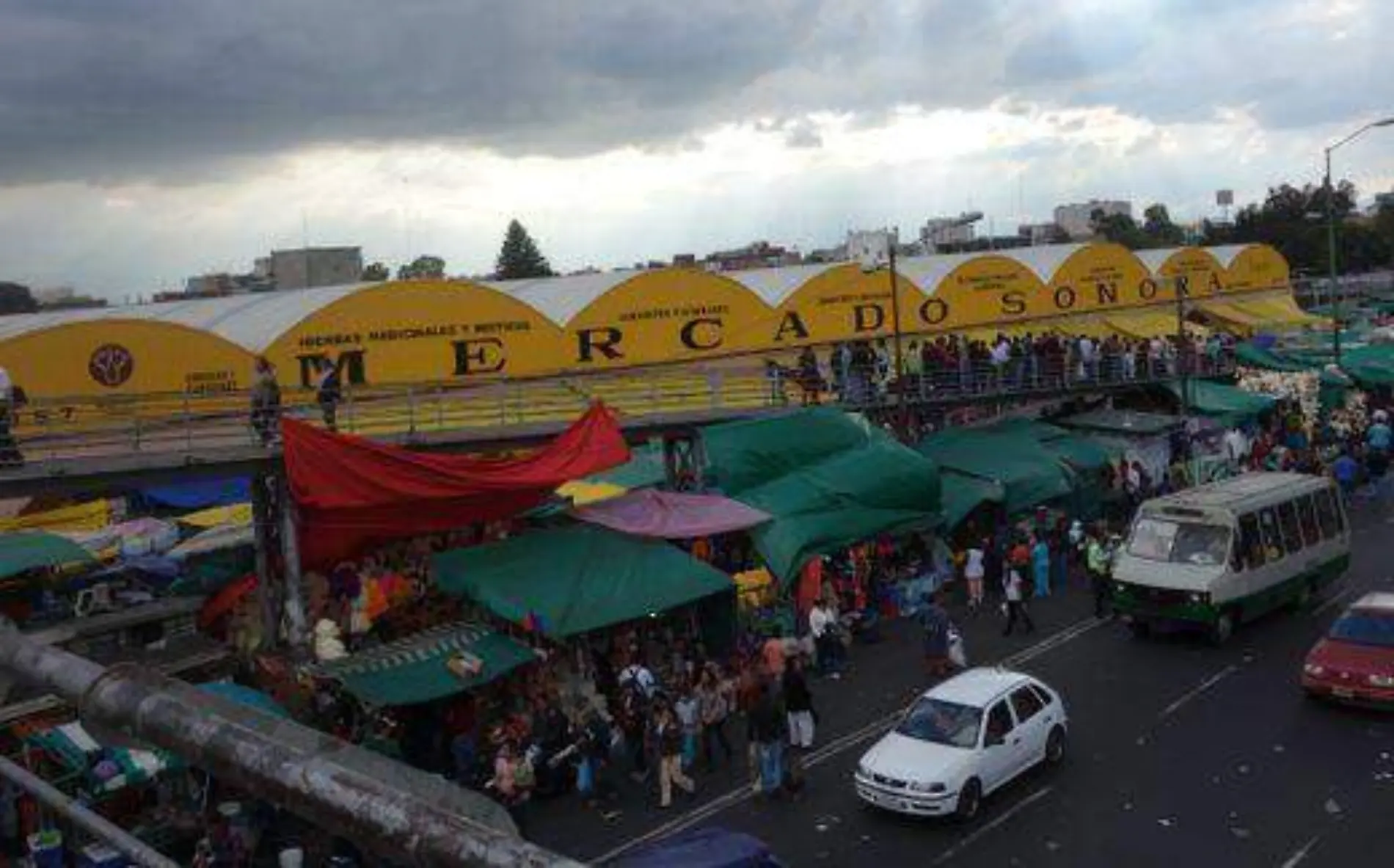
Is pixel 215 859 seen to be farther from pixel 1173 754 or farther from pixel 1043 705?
pixel 1173 754

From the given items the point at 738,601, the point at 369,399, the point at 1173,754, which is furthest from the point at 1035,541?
the point at 369,399

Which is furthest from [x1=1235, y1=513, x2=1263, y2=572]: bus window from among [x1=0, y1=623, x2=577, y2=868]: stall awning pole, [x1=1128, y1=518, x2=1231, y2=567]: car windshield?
[x1=0, y1=623, x2=577, y2=868]: stall awning pole

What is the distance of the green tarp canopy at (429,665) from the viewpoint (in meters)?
17.5

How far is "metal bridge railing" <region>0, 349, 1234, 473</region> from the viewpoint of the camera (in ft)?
68.9

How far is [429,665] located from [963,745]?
785 centimetres

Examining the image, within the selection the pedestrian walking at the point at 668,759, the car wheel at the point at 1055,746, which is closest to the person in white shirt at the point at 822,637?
the pedestrian walking at the point at 668,759

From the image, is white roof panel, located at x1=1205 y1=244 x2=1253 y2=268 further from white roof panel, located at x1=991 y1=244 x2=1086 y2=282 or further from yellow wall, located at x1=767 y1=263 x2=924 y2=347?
yellow wall, located at x1=767 y1=263 x2=924 y2=347

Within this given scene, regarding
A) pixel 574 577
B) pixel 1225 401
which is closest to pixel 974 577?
pixel 574 577

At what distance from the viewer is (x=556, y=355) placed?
95.8 feet

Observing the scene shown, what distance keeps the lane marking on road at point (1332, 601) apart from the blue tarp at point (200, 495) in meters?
23.6

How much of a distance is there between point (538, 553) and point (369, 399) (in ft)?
18.7

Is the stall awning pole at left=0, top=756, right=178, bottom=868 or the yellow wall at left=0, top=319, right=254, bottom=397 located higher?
the yellow wall at left=0, top=319, right=254, bottom=397

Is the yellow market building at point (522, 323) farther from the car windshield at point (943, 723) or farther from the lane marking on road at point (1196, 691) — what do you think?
the lane marking on road at point (1196, 691)

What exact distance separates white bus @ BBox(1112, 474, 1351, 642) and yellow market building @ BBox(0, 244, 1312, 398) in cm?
1069
